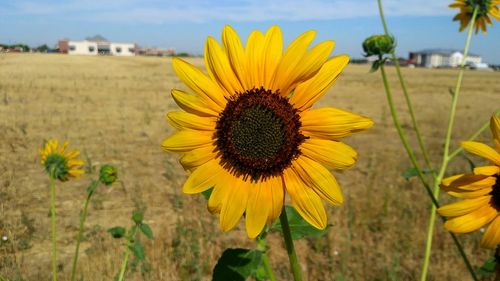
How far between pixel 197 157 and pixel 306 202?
27 centimetres

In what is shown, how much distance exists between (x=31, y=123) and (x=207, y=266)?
7.26 m

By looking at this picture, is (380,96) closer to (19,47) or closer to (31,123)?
(31,123)

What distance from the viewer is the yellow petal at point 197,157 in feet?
3.37

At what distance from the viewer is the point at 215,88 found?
1027 mm

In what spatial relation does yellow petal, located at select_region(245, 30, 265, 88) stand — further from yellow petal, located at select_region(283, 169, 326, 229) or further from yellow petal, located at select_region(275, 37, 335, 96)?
yellow petal, located at select_region(283, 169, 326, 229)

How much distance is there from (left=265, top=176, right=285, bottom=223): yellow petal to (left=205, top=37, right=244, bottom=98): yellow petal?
0.73ft

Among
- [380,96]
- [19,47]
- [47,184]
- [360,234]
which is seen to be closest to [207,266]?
[360,234]

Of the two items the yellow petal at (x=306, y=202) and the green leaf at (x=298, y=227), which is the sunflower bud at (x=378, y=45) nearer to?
the green leaf at (x=298, y=227)

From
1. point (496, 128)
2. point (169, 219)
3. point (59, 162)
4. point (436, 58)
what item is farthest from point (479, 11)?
point (436, 58)

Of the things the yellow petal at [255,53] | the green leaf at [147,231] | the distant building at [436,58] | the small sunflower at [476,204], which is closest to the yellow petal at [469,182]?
the small sunflower at [476,204]

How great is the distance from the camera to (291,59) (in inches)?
37.1

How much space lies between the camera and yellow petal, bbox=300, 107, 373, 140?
3.04 feet

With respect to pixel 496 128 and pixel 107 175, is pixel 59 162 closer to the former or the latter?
pixel 107 175

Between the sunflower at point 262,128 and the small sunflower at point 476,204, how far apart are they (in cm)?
44
